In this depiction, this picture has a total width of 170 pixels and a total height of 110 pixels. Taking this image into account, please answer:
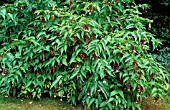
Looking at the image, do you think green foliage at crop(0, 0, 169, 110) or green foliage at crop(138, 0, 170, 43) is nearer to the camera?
green foliage at crop(0, 0, 169, 110)

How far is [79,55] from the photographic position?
3.92 m

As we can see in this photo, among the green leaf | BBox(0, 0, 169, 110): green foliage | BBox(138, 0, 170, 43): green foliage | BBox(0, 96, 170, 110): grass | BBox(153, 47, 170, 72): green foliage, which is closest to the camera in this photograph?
BBox(0, 0, 169, 110): green foliage

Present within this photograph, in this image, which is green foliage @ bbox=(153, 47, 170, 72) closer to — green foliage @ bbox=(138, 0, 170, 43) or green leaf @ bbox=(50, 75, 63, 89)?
green foliage @ bbox=(138, 0, 170, 43)

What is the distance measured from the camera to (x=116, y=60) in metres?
3.82

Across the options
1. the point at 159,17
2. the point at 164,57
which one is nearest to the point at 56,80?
the point at 164,57

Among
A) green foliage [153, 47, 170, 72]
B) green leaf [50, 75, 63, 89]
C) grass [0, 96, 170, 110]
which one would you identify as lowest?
green foliage [153, 47, 170, 72]

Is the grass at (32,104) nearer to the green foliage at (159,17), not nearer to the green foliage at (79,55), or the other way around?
the green foliage at (79,55)

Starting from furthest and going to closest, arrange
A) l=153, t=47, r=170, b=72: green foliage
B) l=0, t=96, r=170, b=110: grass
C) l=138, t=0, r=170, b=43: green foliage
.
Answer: l=138, t=0, r=170, b=43: green foliage < l=153, t=47, r=170, b=72: green foliage < l=0, t=96, r=170, b=110: grass

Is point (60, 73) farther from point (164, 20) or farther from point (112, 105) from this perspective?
point (164, 20)

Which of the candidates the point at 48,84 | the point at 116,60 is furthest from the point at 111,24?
the point at 48,84

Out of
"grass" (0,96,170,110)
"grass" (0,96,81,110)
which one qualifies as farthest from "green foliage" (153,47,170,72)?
"grass" (0,96,81,110)

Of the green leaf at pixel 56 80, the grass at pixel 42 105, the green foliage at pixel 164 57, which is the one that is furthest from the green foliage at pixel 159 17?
the green leaf at pixel 56 80

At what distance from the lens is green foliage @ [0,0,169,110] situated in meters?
3.80

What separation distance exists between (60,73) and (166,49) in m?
3.11
